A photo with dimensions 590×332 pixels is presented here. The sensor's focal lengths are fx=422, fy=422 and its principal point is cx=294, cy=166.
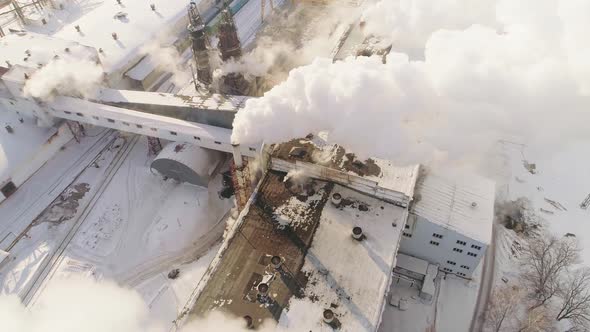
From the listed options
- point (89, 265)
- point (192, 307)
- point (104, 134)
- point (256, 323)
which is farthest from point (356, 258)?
point (104, 134)

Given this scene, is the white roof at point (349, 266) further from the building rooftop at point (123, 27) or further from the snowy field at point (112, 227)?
the building rooftop at point (123, 27)

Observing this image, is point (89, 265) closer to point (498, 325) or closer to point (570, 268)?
point (498, 325)

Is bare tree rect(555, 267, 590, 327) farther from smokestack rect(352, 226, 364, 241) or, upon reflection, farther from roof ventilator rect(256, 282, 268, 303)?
roof ventilator rect(256, 282, 268, 303)

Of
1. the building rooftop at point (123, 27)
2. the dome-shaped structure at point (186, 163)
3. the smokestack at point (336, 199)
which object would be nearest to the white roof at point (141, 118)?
the dome-shaped structure at point (186, 163)

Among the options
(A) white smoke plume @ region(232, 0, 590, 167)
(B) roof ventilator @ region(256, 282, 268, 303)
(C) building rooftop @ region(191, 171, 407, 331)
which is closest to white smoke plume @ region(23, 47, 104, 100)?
(A) white smoke plume @ region(232, 0, 590, 167)

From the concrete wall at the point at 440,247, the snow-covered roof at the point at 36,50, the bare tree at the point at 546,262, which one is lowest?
the bare tree at the point at 546,262

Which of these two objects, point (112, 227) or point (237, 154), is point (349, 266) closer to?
point (237, 154)
